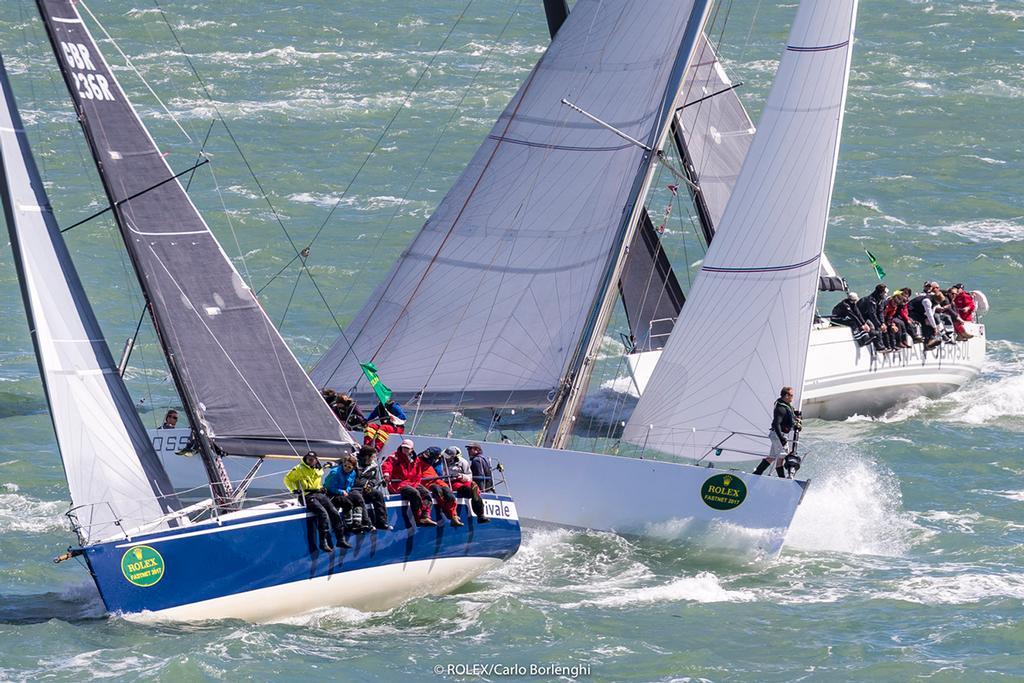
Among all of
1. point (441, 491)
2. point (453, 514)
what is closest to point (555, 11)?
point (441, 491)

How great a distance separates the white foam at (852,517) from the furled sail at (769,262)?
1.29 m

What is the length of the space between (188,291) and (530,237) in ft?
23.4

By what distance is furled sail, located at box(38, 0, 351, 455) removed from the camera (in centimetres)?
1966

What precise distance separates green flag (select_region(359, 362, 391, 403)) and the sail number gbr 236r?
268 inches

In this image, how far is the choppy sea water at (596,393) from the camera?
19156 millimetres

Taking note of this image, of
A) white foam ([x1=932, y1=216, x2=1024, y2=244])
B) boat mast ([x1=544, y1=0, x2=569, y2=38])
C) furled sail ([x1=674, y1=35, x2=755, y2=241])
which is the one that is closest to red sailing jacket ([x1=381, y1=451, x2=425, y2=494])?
boat mast ([x1=544, y1=0, x2=569, y2=38])

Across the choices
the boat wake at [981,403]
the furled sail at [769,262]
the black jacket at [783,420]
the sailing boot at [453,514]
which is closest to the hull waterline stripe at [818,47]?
the furled sail at [769,262]

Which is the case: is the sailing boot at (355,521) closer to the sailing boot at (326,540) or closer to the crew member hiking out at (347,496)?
the crew member hiking out at (347,496)

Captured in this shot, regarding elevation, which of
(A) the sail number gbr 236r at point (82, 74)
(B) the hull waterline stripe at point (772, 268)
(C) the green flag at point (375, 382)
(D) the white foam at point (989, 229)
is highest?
(A) the sail number gbr 236r at point (82, 74)

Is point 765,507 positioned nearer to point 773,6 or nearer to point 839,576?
point 839,576

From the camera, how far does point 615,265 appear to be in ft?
80.8

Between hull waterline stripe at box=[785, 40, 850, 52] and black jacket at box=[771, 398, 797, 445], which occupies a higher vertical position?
hull waterline stripe at box=[785, 40, 850, 52]

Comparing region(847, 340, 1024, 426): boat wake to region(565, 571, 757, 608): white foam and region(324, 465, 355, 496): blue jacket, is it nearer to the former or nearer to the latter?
region(565, 571, 757, 608): white foam

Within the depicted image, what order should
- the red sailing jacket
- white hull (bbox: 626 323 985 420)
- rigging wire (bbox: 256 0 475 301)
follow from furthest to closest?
rigging wire (bbox: 256 0 475 301) < white hull (bbox: 626 323 985 420) < the red sailing jacket
